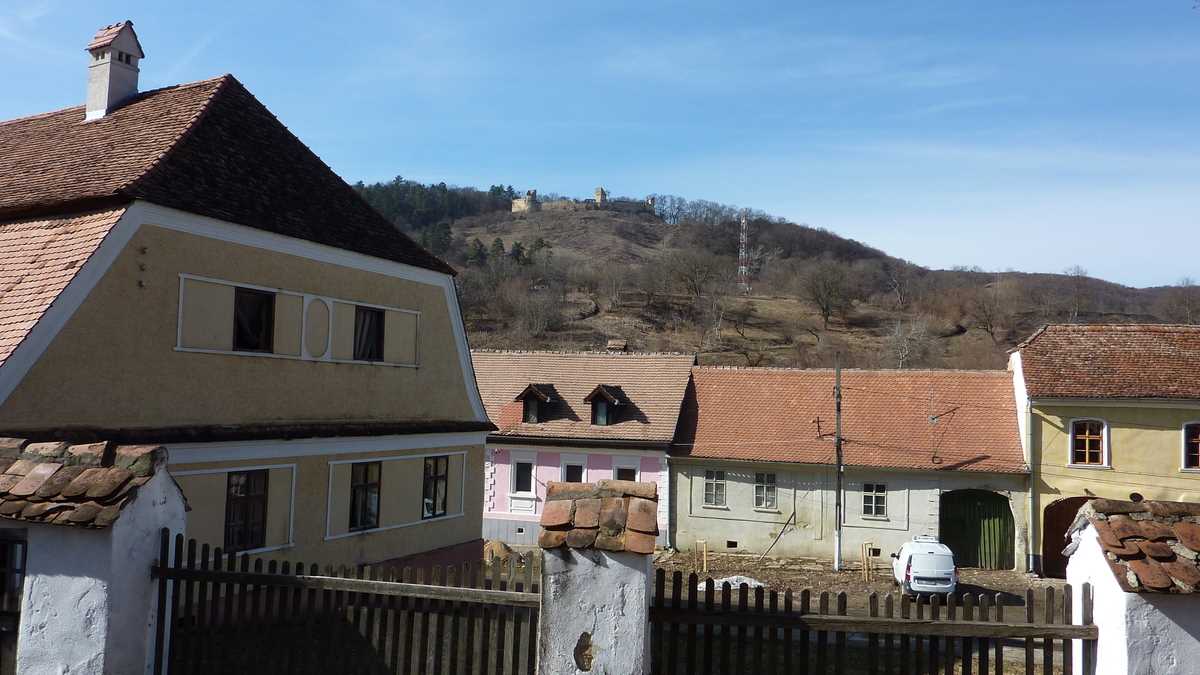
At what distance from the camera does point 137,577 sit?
6.17 meters

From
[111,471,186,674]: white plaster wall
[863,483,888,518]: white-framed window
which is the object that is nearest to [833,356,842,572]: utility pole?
[863,483,888,518]: white-framed window

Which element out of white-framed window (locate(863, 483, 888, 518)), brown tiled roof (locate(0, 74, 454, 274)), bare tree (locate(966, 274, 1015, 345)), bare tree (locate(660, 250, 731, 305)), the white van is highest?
bare tree (locate(660, 250, 731, 305))

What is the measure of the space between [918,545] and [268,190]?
17.1m

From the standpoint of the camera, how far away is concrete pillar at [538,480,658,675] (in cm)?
545

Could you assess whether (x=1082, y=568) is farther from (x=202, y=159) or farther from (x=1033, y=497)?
(x=1033, y=497)

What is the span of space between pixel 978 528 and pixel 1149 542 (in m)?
22.8

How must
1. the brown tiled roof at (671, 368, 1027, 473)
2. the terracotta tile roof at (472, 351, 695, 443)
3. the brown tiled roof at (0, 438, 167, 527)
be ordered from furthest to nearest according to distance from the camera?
the terracotta tile roof at (472, 351, 695, 443), the brown tiled roof at (671, 368, 1027, 473), the brown tiled roof at (0, 438, 167, 527)

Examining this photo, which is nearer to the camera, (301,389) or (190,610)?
(190,610)

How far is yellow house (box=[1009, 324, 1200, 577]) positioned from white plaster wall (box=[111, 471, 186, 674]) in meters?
24.4

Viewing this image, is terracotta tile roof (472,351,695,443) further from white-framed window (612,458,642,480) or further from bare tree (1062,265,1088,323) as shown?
bare tree (1062,265,1088,323)

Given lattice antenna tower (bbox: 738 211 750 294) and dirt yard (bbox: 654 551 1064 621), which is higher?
lattice antenna tower (bbox: 738 211 750 294)

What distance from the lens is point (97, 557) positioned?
19.4ft

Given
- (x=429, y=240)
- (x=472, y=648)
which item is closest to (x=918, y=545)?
(x=472, y=648)

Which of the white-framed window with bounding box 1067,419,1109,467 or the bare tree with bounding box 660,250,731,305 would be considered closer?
the white-framed window with bounding box 1067,419,1109,467
